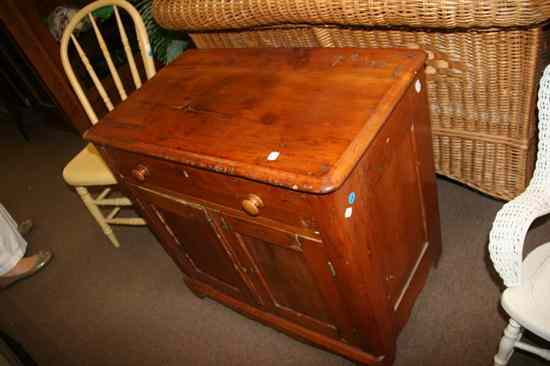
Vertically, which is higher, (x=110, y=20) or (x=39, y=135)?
(x=110, y=20)

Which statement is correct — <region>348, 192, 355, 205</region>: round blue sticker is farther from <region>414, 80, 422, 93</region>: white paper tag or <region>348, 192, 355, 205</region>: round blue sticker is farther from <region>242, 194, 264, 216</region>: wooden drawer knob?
<region>414, 80, 422, 93</region>: white paper tag

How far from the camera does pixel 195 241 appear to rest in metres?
1.45

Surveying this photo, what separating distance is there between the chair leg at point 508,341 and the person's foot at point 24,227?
251 centimetres

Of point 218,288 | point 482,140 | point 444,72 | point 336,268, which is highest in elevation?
point 444,72

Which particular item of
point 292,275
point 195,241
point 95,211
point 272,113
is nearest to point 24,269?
point 95,211

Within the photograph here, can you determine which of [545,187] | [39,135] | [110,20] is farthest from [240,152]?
[39,135]

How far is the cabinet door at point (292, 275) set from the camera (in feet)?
3.56

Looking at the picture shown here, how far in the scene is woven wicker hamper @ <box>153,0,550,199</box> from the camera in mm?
1070

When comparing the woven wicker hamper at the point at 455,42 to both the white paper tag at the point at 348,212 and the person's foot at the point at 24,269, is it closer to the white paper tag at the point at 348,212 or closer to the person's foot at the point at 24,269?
the white paper tag at the point at 348,212

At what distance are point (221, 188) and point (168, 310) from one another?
1063 millimetres

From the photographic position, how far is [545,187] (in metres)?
1.09

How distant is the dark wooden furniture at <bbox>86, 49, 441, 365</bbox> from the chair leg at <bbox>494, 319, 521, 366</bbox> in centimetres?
30

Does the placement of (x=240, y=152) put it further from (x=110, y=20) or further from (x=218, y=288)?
(x=110, y=20)

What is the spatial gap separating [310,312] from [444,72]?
862mm
